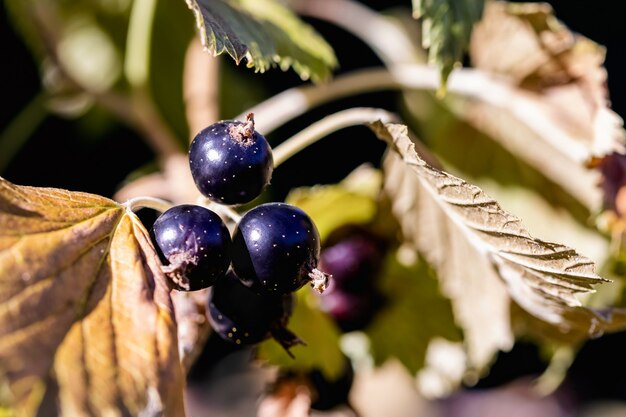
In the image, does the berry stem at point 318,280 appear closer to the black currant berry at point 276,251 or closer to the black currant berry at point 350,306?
the black currant berry at point 276,251

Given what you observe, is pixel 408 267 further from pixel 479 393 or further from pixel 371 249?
pixel 479 393

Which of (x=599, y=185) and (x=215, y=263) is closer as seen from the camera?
(x=215, y=263)

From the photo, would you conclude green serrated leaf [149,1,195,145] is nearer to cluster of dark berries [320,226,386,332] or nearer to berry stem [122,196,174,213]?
cluster of dark berries [320,226,386,332]

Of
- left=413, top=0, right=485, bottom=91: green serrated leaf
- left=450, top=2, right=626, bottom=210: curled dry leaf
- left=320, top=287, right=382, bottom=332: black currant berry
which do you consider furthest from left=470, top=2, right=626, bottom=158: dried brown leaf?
left=320, top=287, right=382, bottom=332: black currant berry

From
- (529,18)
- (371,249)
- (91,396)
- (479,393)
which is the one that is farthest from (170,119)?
(479,393)

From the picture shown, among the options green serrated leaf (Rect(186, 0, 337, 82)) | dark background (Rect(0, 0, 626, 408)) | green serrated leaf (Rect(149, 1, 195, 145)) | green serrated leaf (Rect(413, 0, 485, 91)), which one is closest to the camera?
green serrated leaf (Rect(186, 0, 337, 82))

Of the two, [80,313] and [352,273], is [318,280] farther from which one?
[352,273]
